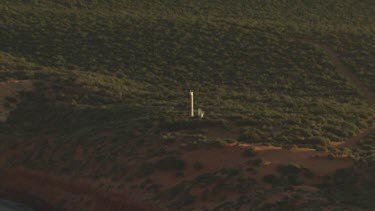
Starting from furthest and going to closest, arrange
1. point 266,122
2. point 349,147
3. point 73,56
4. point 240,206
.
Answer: point 73,56
point 266,122
point 349,147
point 240,206

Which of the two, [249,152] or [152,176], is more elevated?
[249,152]

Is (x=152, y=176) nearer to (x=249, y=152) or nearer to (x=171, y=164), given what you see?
(x=171, y=164)

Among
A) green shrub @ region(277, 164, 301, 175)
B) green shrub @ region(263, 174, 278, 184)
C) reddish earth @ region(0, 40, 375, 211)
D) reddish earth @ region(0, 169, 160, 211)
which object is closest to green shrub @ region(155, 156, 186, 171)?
reddish earth @ region(0, 40, 375, 211)

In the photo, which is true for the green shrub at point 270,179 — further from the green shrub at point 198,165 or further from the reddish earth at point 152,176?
the green shrub at point 198,165

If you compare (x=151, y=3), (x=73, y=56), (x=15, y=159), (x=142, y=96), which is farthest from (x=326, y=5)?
(x=15, y=159)

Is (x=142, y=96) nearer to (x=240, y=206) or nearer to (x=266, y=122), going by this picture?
(x=266, y=122)

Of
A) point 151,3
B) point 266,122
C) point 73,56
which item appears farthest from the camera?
point 151,3

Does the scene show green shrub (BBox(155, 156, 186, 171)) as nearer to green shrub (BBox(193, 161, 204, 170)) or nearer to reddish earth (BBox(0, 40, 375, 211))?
reddish earth (BBox(0, 40, 375, 211))

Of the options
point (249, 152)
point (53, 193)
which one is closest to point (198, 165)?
point (249, 152)

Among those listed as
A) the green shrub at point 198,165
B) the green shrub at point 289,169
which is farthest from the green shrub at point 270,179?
the green shrub at point 198,165
